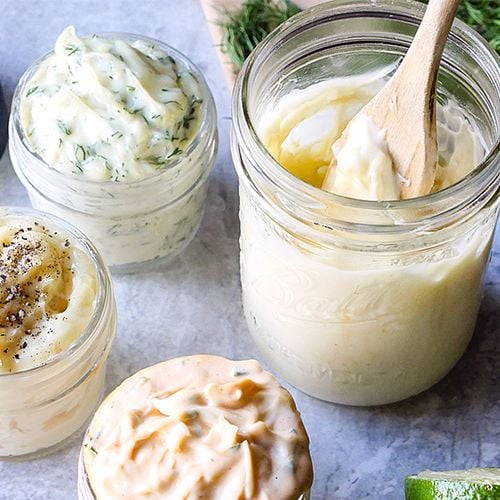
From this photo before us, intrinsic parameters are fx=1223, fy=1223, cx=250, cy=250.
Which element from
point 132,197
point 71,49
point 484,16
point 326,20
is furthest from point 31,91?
point 484,16

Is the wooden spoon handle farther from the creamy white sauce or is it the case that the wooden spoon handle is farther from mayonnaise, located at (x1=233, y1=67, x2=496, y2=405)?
the creamy white sauce

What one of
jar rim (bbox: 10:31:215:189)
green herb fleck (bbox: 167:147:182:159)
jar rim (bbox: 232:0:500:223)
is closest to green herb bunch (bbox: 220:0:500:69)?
jar rim (bbox: 10:31:215:189)

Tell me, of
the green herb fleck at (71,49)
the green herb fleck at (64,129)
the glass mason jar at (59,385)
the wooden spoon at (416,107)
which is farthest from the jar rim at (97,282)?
the wooden spoon at (416,107)

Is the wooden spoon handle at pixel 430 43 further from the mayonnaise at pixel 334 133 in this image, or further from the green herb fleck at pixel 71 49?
the green herb fleck at pixel 71 49

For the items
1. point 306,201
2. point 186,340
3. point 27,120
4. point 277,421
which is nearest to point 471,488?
point 277,421

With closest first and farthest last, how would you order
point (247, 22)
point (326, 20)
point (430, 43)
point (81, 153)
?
1. point (430, 43)
2. point (326, 20)
3. point (81, 153)
4. point (247, 22)

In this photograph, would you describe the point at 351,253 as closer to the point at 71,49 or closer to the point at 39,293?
the point at 39,293

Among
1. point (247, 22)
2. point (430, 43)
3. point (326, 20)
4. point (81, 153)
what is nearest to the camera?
point (430, 43)

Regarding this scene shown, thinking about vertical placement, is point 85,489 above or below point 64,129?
below
